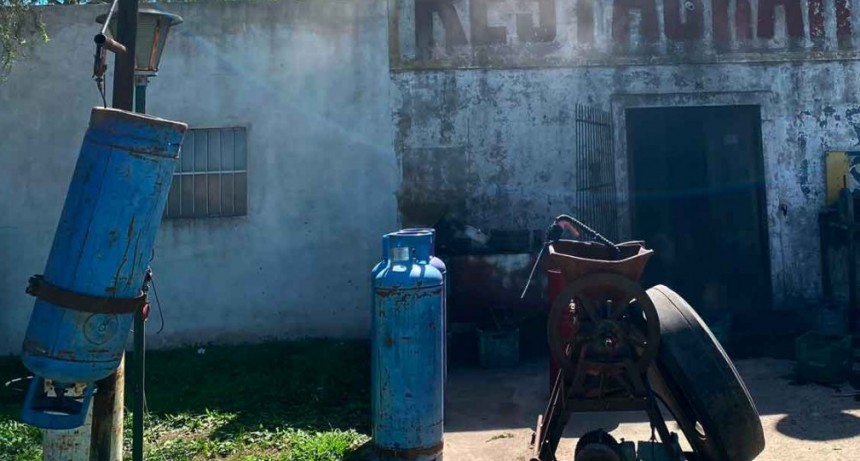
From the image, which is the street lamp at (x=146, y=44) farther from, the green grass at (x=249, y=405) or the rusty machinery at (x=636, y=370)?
the rusty machinery at (x=636, y=370)

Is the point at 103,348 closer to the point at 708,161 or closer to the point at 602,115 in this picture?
the point at 602,115

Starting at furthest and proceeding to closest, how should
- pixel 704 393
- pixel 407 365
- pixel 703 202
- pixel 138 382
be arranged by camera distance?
pixel 703 202 → pixel 407 365 → pixel 704 393 → pixel 138 382

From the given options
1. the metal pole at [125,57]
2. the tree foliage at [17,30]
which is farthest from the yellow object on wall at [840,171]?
the tree foliage at [17,30]

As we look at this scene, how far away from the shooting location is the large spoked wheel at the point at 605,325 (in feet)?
13.7

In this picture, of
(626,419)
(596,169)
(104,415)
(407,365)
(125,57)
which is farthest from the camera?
(596,169)

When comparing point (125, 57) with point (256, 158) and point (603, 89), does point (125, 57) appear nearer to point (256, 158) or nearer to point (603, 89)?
point (256, 158)

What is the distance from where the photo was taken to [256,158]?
888cm

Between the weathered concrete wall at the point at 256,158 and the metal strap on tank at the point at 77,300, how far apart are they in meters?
5.61

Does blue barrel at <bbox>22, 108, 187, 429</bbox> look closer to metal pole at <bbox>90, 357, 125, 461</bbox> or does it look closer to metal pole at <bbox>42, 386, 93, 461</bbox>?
metal pole at <bbox>90, 357, 125, 461</bbox>

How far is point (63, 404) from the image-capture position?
3250 mm

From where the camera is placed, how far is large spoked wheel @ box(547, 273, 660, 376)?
13.7 feet

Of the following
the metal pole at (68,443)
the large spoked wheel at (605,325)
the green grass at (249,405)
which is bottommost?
the green grass at (249,405)

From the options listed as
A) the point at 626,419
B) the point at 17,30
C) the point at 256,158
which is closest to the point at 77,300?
the point at 626,419

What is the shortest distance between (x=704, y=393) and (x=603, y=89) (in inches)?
228
